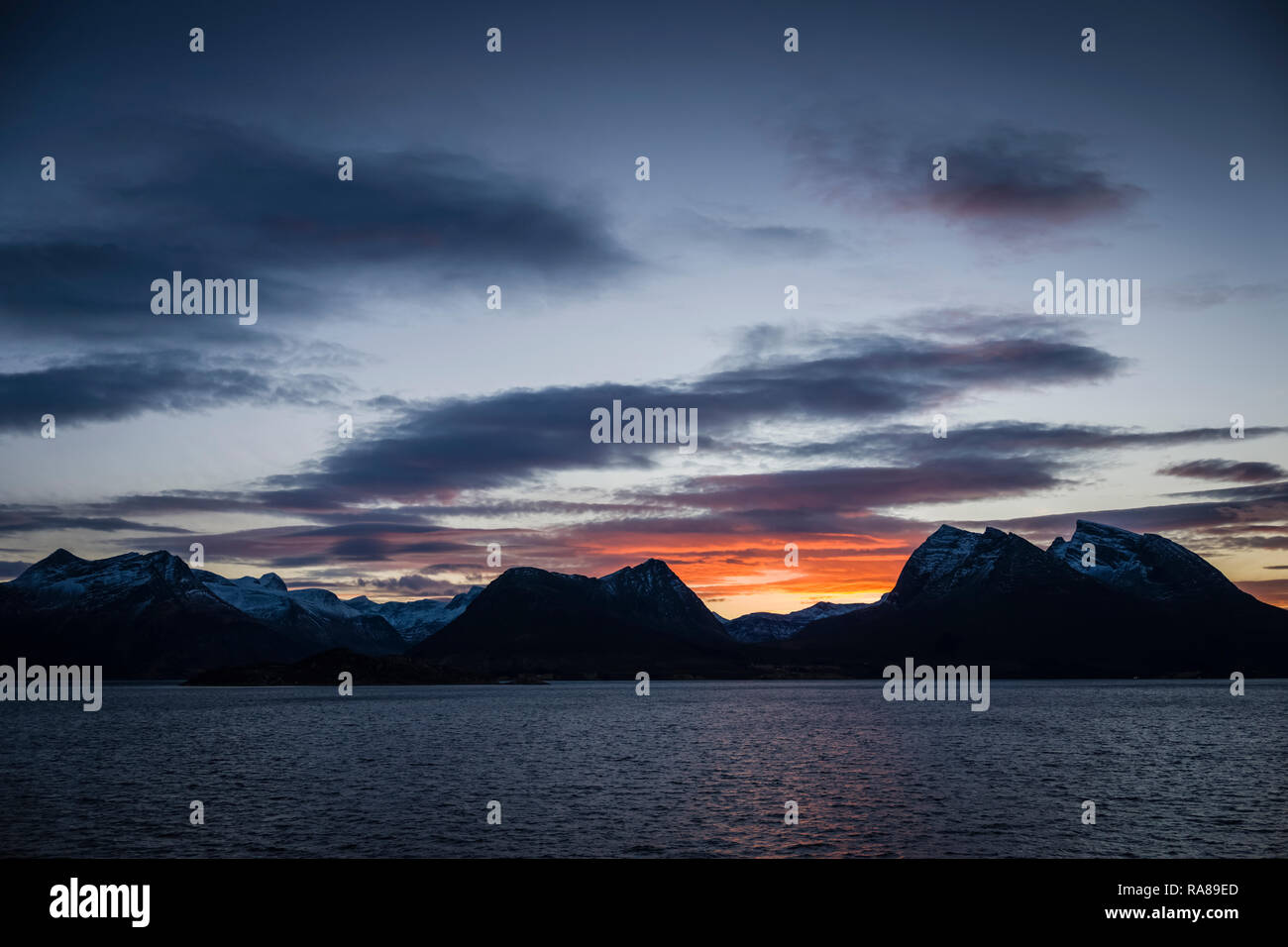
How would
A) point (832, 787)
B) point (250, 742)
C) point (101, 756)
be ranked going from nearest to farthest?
point (832, 787), point (101, 756), point (250, 742)

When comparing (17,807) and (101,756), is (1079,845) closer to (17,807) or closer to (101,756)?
(17,807)

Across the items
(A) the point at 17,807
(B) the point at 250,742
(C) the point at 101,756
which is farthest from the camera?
(B) the point at 250,742

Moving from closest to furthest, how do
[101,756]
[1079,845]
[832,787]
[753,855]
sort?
[753,855], [1079,845], [832,787], [101,756]
